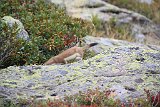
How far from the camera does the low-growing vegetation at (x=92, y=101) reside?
18.5 feet

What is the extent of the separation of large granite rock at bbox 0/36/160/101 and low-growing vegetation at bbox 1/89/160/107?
0.61 feet

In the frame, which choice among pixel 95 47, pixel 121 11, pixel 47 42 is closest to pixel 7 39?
pixel 47 42

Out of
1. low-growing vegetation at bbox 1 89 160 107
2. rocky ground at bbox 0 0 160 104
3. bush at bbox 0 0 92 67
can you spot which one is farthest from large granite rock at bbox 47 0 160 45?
low-growing vegetation at bbox 1 89 160 107

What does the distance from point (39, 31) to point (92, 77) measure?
4.17 m

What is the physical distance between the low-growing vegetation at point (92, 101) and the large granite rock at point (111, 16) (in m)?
8.62

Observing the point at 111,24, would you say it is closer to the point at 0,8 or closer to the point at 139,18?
the point at 139,18

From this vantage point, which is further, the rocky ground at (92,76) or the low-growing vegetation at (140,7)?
the low-growing vegetation at (140,7)

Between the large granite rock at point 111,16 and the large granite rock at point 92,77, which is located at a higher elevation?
the large granite rock at point 92,77

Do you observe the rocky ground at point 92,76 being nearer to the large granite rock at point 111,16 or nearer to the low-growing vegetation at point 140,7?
the large granite rock at point 111,16

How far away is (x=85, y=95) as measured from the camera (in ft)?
19.2

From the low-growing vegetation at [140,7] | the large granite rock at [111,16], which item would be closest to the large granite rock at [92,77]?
the large granite rock at [111,16]

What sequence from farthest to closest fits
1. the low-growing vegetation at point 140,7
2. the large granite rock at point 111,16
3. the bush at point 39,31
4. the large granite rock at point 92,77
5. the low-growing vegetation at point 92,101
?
1. the low-growing vegetation at point 140,7
2. the large granite rock at point 111,16
3. the bush at point 39,31
4. the large granite rock at point 92,77
5. the low-growing vegetation at point 92,101

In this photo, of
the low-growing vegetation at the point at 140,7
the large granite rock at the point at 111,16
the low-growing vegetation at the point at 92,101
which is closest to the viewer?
the low-growing vegetation at the point at 92,101

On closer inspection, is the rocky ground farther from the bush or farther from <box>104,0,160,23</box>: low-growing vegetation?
<box>104,0,160,23</box>: low-growing vegetation
